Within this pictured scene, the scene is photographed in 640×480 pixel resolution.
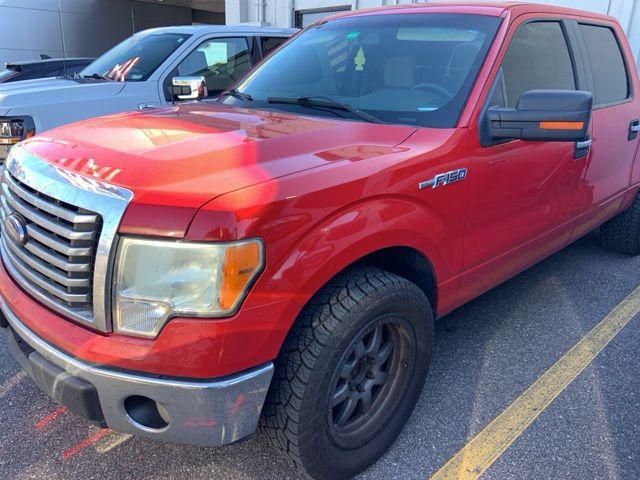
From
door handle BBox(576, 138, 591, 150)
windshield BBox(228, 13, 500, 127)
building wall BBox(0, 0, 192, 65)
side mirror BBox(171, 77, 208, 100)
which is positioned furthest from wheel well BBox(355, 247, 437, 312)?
building wall BBox(0, 0, 192, 65)

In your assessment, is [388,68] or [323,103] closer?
[323,103]

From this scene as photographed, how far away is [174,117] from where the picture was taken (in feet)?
8.50

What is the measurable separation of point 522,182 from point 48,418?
2.59 m

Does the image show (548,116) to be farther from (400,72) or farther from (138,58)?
(138,58)

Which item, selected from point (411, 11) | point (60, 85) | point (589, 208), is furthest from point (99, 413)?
point (60, 85)

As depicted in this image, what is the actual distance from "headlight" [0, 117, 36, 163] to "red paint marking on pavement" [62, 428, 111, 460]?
2.88 meters

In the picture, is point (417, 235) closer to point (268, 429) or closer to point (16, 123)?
point (268, 429)

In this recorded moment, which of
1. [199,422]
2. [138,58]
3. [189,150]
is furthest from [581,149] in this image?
[138,58]

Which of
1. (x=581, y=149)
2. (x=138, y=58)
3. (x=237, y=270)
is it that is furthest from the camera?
(x=138, y=58)

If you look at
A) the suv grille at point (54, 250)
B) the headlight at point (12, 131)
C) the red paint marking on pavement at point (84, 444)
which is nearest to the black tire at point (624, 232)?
the red paint marking on pavement at point (84, 444)

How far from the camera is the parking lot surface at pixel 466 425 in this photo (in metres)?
2.26

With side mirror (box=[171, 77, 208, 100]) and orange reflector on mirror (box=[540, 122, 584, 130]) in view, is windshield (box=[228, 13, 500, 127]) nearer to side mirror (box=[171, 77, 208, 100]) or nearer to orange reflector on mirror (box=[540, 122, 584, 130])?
orange reflector on mirror (box=[540, 122, 584, 130])

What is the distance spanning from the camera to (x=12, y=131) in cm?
438

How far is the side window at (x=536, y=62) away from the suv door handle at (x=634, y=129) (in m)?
0.92
